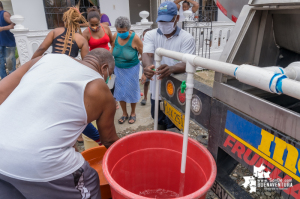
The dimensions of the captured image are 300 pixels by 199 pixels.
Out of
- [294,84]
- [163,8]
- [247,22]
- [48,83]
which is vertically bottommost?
[48,83]

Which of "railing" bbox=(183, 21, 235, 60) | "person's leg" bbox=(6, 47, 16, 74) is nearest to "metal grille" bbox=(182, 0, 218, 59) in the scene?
"railing" bbox=(183, 21, 235, 60)

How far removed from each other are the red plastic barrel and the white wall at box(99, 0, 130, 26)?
7.55 metres

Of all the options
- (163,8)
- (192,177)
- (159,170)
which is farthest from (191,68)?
(163,8)

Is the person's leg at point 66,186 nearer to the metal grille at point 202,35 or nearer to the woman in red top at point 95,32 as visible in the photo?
the woman in red top at point 95,32

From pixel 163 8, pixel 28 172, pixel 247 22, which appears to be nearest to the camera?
pixel 28 172

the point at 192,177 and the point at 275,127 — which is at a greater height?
the point at 275,127

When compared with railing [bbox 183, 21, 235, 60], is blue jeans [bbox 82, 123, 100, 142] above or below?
below

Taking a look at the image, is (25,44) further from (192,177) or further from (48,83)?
(192,177)

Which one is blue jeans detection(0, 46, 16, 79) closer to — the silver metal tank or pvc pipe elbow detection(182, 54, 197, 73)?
the silver metal tank

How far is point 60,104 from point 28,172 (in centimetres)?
39

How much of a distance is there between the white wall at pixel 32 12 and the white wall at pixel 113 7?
6.83 feet

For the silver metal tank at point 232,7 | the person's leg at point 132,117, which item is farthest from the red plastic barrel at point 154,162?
the person's leg at point 132,117

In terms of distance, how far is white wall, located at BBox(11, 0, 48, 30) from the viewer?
22.6 ft

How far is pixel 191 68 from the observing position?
3.75ft
